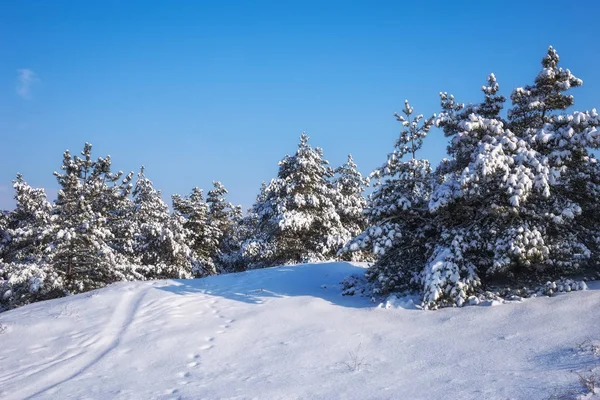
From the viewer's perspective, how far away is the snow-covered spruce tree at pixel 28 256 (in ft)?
47.6

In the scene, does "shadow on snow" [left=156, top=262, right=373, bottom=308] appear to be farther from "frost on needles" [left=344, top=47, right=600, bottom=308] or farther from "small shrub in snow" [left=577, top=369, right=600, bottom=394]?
"small shrub in snow" [left=577, top=369, right=600, bottom=394]

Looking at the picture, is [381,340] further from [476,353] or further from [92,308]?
[92,308]

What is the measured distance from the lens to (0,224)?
19.5 meters

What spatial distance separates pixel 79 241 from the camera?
1669cm

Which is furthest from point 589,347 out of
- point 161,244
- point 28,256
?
point 161,244

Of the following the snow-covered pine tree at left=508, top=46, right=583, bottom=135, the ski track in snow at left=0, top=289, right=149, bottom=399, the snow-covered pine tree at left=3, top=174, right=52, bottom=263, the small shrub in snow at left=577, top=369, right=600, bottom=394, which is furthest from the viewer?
the snow-covered pine tree at left=3, top=174, right=52, bottom=263

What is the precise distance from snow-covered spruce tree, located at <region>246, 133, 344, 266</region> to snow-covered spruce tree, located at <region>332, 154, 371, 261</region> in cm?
106

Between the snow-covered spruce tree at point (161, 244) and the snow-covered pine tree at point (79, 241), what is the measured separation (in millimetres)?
3509

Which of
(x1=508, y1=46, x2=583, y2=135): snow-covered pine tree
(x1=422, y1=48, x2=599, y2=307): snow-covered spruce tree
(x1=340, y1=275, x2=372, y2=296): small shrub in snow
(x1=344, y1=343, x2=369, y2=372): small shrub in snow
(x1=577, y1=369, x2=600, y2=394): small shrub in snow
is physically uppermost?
(x1=508, y1=46, x2=583, y2=135): snow-covered pine tree

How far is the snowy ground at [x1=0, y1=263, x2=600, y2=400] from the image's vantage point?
5578mm

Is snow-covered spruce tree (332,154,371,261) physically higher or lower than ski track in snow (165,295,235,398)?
higher

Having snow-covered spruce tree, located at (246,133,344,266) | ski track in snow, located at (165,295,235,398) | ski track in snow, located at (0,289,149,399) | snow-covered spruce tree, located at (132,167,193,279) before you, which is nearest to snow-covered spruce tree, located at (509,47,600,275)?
ski track in snow, located at (165,295,235,398)

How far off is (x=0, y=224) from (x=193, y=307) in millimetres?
13951

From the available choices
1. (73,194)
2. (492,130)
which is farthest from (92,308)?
(492,130)
